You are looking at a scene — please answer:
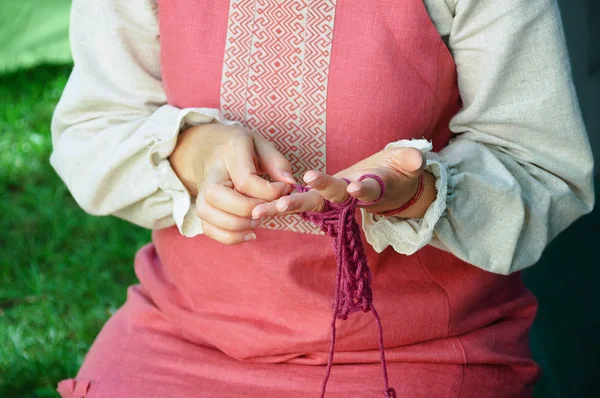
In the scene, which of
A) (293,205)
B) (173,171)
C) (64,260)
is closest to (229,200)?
(293,205)

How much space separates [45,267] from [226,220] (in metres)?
1.59

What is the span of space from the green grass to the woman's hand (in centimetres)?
101

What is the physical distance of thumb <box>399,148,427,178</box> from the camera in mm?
1022

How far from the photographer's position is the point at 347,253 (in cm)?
105

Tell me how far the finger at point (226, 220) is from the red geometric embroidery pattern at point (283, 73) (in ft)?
0.71

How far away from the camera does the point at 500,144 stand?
4.22ft

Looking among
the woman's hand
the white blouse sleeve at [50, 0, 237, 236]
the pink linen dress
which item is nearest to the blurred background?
the pink linen dress

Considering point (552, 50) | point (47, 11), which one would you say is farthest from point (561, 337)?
point (47, 11)

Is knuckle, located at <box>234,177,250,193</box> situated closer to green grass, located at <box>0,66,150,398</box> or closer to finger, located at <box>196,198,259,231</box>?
finger, located at <box>196,198,259,231</box>

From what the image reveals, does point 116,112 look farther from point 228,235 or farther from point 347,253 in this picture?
point 347,253

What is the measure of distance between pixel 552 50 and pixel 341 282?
499 millimetres

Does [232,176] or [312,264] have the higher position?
[232,176]

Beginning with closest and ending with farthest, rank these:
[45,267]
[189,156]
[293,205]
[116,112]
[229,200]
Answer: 1. [293,205]
2. [229,200]
3. [189,156]
4. [116,112]
5. [45,267]

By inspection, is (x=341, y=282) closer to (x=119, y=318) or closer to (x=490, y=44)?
(x=490, y=44)
